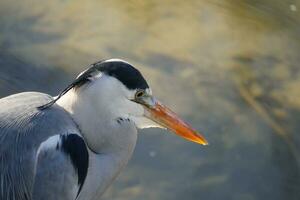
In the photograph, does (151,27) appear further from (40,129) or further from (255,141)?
(40,129)

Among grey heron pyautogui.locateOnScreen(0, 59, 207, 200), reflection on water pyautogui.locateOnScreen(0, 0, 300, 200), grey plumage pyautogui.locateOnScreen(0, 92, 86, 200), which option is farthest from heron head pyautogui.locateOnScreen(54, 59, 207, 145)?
reflection on water pyautogui.locateOnScreen(0, 0, 300, 200)

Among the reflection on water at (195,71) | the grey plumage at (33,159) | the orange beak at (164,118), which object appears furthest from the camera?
the reflection on water at (195,71)

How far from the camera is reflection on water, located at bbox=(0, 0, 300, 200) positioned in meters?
4.55

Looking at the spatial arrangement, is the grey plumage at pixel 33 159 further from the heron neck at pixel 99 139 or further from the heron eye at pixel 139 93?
the heron eye at pixel 139 93

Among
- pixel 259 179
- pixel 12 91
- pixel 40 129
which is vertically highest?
pixel 40 129

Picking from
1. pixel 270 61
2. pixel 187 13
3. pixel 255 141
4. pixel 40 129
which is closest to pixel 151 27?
pixel 187 13

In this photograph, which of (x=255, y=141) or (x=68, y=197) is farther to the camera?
(x=255, y=141)

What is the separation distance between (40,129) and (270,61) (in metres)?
2.26

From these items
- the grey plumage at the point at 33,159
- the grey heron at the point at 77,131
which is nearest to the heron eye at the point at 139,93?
the grey heron at the point at 77,131

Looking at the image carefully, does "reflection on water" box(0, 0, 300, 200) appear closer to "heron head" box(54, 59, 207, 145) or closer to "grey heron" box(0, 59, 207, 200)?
"grey heron" box(0, 59, 207, 200)

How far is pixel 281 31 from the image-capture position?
18.6 feet

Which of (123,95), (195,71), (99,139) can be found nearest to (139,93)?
(123,95)

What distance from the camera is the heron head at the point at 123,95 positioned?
3557 mm

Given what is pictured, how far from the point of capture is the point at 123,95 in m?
3.62
